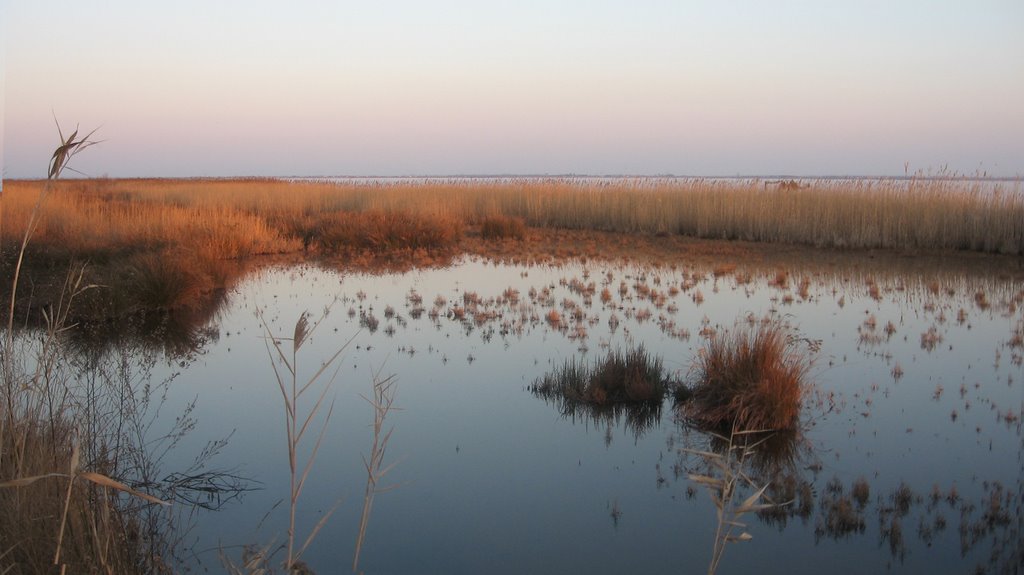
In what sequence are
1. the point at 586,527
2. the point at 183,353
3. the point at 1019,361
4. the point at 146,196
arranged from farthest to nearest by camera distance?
the point at 146,196 → the point at 183,353 → the point at 1019,361 → the point at 586,527

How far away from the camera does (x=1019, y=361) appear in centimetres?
718

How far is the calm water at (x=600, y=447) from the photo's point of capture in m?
3.99

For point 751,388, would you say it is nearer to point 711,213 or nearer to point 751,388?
point 751,388

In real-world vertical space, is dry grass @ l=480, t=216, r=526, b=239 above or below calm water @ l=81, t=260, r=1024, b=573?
above

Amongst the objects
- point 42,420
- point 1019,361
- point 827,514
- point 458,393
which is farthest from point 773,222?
point 42,420

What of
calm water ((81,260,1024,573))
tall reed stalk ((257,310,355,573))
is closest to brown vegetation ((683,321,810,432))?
calm water ((81,260,1024,573))

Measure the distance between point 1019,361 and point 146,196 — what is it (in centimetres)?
2632

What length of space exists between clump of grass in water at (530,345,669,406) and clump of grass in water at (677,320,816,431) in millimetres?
372

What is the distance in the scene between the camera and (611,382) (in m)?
6.34

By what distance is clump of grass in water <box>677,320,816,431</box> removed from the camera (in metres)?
5.52

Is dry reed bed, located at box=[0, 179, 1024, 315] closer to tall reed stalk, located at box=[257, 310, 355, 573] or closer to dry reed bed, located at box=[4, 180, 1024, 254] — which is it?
dry reed bed, located at box=[4, 180, 1024, 254]

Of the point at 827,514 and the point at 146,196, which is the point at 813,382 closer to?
the point at 827,514

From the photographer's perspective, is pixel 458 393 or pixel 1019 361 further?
pixel 1019 361

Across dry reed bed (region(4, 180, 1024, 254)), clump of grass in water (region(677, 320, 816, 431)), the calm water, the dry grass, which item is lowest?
the calm water
